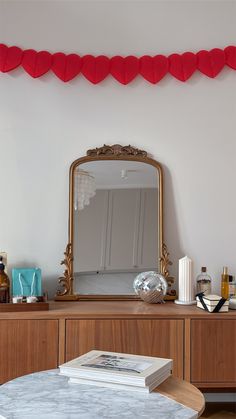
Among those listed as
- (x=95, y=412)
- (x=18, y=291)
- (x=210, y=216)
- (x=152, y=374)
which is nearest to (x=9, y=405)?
(x=95, y=412)

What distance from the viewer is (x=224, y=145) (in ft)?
9.62

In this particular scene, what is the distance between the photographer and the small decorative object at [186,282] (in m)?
2.69

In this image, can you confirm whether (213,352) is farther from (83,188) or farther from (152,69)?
(152,69)

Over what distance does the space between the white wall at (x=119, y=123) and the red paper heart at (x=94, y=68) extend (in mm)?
55

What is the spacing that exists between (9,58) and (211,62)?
1250 millimetres

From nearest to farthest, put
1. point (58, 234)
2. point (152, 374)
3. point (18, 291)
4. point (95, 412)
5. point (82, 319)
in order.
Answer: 1. point (95, 412)
2. point (152, 374)
3. point (82, 319)
4. point (18, 291)
5. point (58, 234)

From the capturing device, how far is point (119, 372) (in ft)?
4.66

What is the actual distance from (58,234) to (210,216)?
0.95m

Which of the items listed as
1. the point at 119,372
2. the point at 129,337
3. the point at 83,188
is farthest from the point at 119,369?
the point at 83,188

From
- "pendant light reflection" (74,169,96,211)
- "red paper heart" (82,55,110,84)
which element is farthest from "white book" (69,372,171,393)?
"red paper heart" (82,55,110,84)

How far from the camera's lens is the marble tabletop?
125 centimetres

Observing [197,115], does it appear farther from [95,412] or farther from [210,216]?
[95,412]

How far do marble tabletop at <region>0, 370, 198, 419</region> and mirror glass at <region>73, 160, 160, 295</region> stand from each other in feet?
4.45

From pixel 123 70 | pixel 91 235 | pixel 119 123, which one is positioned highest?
pixel 123 70
